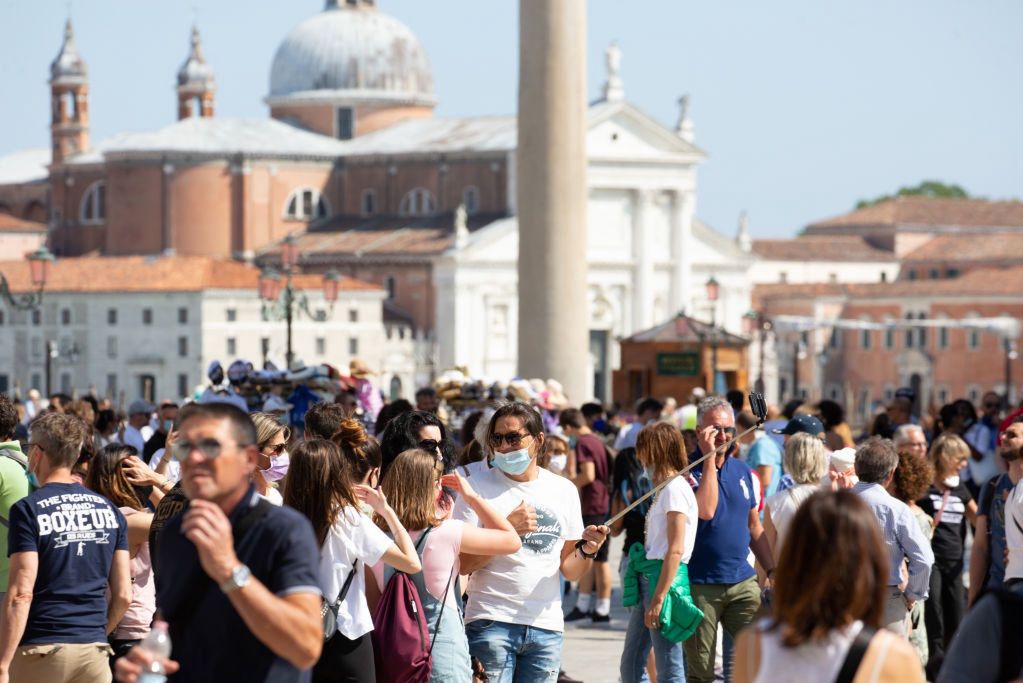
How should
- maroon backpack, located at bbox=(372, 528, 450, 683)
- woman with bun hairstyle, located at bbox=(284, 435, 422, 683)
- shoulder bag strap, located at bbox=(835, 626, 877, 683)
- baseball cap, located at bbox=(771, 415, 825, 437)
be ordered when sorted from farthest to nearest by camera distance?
baseball cap, located at bbox=(771, 415, 825, 437) < maroon backpack, located at bbox=(372, 528, 450, 683) < woman with bun hairstyle, located at bbox=(284, 435, 422, 683) < shoulder bag strap, located at bbox=(835, 626, 877, 683)

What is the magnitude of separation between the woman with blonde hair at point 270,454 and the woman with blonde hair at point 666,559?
1054 millimetres

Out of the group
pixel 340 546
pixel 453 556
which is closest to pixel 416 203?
pixel 453 556

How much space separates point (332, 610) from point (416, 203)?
65387 mm

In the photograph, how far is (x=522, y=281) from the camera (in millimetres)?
15375

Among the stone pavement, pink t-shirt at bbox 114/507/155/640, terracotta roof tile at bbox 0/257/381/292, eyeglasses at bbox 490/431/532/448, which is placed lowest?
the stone pavement

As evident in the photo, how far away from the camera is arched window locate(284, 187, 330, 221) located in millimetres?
70750

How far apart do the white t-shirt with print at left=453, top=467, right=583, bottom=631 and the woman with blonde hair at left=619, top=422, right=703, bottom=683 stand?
690 mm

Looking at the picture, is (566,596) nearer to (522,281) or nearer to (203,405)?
(522,281)

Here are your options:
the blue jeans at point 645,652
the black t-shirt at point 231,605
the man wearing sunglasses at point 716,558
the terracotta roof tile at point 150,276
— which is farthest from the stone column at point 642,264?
the black t-shirt at point 231,605

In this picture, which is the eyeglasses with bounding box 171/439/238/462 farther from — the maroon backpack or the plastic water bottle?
the maroon backpack

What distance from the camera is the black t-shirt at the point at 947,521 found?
862cm

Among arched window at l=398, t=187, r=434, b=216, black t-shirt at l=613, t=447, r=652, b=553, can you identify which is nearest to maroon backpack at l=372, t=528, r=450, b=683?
black t-shirt at l=613, t=447, r=652, b=553

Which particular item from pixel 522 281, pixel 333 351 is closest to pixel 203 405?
pixel 522 281

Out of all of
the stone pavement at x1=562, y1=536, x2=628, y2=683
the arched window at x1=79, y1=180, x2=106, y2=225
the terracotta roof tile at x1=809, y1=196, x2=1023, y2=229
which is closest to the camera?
the stone pavement at x1=562, y1=536, x2=628, y2=683
